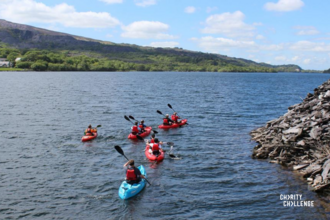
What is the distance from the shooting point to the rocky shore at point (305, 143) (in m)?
19.3

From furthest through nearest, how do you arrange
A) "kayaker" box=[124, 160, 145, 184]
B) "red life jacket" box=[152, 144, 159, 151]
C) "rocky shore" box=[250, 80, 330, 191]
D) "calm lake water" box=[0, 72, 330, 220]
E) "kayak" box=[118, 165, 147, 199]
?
"red life jacket" box=[152, 144, 159, 151], "kayaker" box=[124, 160, 145, 184], "rocky shore" box=[250, 80, 330, 191], "kayak" box=[118, 165, 147, 199], "calm lake water" box=[0, 72, 330, 220]

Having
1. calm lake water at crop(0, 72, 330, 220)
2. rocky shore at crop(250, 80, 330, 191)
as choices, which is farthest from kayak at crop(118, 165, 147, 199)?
rocky shore at crop(250, 80, 330, 191)

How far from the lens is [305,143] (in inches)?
859

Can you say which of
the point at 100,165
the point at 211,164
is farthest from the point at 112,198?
the point at 211,164

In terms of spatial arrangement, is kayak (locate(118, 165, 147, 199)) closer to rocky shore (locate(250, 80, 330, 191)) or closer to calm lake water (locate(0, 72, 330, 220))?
calm lake water (locate(0, 72, 330, 220))

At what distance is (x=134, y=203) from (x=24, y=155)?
13.3 meters

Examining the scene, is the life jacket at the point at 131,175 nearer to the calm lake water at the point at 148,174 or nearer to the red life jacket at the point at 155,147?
the calm lake water at the point at 148,174

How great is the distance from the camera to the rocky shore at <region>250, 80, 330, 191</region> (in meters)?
19.3

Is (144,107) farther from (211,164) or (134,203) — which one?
(134,203)

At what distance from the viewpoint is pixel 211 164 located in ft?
80.8

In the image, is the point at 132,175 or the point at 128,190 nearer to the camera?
the point at 128,190

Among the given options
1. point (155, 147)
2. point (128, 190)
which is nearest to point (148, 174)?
point (155, 147)

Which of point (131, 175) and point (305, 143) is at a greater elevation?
point (305, 143)

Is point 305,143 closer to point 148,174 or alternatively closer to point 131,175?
point 148,174
